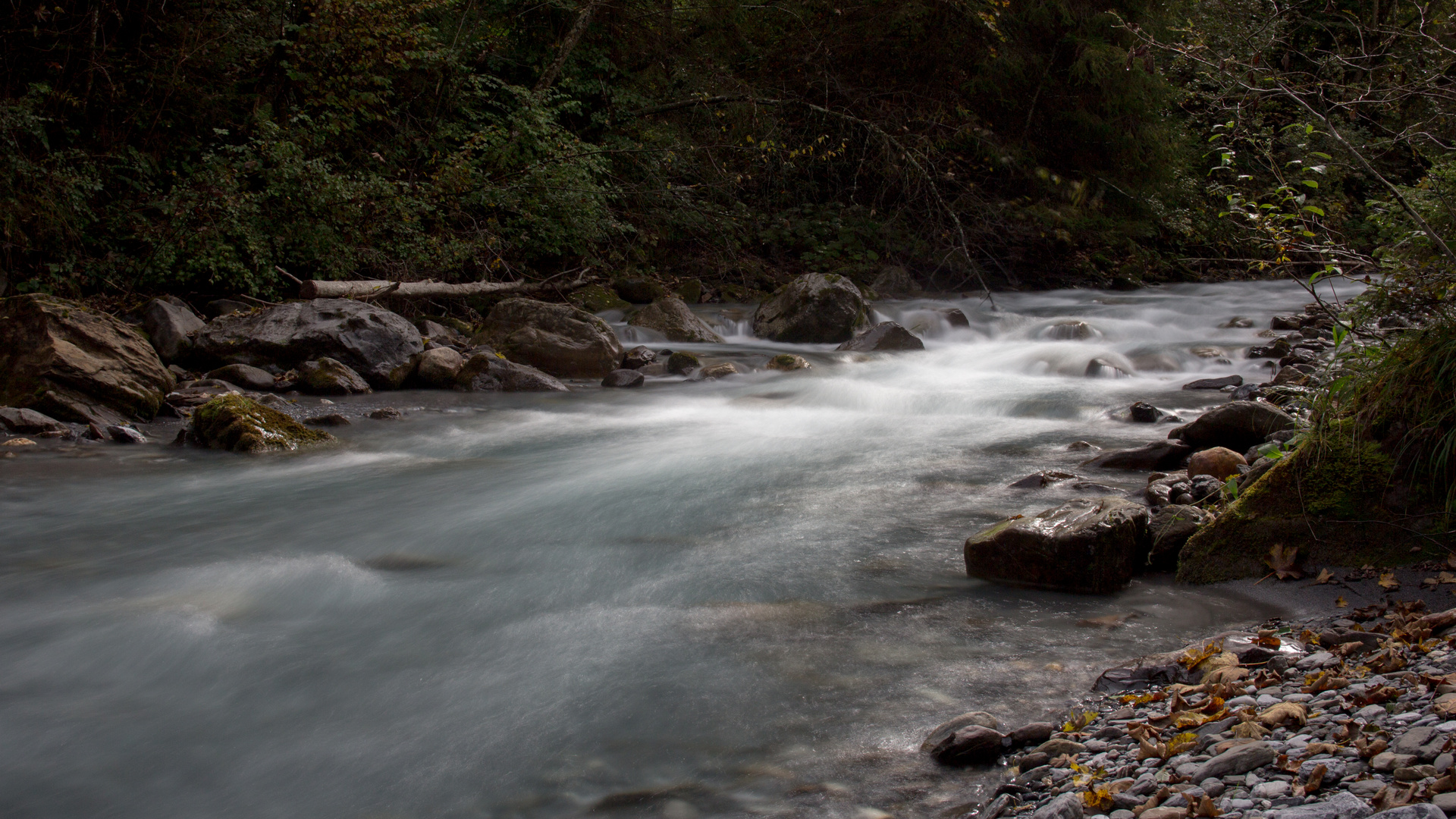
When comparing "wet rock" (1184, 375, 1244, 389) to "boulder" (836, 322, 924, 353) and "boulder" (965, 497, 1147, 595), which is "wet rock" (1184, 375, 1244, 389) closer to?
"boulder" (836, 322, 924, 353)

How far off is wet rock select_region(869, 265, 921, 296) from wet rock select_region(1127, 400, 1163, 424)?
26.8ft

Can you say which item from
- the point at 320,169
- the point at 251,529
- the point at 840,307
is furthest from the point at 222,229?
the point at 840,307

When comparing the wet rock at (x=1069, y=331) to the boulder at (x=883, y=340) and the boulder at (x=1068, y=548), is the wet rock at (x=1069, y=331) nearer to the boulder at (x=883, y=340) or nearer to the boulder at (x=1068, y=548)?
the boulder at (x=883, y=340)

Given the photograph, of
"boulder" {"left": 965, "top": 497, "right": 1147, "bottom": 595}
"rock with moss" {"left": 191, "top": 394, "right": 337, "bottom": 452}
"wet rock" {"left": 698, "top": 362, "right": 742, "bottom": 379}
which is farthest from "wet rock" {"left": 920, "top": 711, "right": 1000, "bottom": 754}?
"wet rock" {"left": 698, "top": 362, "right": 742, "bottom": 379}

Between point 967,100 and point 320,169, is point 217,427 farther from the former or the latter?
point 967,100

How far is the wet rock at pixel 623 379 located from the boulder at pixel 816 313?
10.5ft

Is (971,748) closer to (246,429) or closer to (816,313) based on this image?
(246,429)

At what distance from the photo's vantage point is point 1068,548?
13.7 ft

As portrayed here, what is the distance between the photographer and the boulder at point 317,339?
9.55 m

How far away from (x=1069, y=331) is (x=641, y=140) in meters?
7.34

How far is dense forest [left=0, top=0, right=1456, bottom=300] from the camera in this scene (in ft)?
34.7

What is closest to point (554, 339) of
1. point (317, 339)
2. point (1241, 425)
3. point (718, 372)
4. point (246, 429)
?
point (718, 372)

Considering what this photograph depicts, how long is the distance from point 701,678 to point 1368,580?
257 cm

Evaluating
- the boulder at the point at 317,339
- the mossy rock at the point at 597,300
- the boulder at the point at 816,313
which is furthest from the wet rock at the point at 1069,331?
the boulder at the point at 317,339
